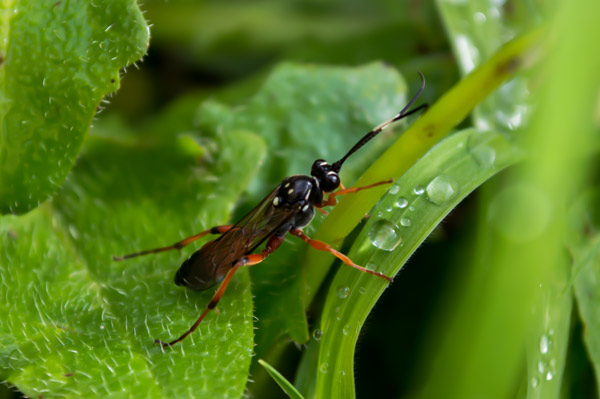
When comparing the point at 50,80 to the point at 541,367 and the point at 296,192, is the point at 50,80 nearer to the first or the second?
the point at 296,192

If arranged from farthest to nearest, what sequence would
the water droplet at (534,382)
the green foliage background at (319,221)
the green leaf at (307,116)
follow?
the green leaf at (307,116)
the water droplet at (534,382)
the green foliage background at (319,221)

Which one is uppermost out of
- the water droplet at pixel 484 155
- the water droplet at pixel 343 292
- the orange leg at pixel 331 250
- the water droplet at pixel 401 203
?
the water droplet at pixel 484 155

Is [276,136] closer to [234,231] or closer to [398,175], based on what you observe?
[234,231]

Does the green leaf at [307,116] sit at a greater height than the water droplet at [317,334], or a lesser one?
greater

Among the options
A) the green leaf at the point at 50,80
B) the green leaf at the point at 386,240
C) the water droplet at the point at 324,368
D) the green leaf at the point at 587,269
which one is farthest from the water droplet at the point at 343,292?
the green leaf at the point at 50,80

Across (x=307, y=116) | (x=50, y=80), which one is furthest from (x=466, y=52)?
(x=50, y=80)

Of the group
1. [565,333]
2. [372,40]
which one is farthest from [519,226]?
[372,40]

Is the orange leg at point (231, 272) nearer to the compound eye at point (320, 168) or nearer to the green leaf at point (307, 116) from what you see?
the green leaf at point (307, 116)

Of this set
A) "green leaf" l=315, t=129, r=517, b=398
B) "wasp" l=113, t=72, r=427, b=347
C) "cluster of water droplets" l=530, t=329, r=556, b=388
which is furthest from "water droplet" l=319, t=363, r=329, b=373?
"cluster of water droplets" l=530, t=329, r=556, b=388
